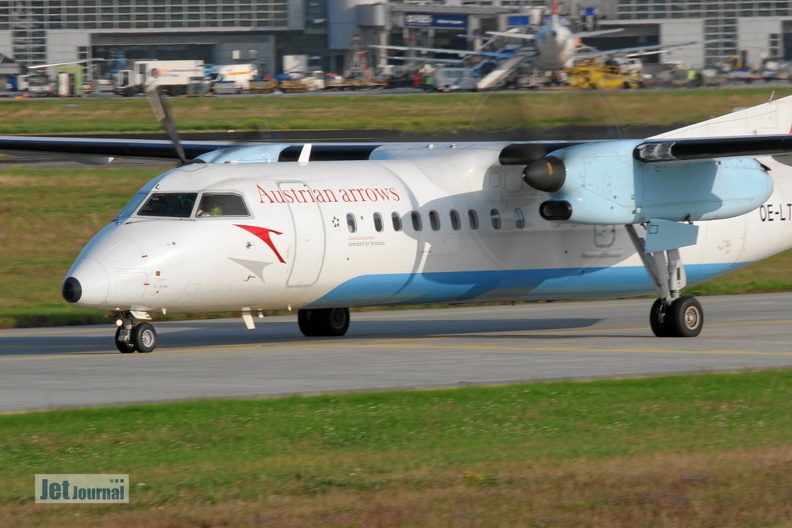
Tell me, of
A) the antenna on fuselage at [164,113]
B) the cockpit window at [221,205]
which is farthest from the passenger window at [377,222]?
the antenna on fuselage at [164,113]

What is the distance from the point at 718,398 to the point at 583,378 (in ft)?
5.98

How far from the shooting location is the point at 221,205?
658 inches

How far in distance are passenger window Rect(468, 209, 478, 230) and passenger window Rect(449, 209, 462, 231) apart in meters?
0.21

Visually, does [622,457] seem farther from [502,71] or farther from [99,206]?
[502,71]

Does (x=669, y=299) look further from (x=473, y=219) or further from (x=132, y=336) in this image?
(x=132, y=336)

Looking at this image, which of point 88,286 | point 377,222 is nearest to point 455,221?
point 377,222

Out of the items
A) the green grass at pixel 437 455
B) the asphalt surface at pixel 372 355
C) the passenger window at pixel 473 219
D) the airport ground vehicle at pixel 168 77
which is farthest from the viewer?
the airport ground vehicle at pixel 168 77

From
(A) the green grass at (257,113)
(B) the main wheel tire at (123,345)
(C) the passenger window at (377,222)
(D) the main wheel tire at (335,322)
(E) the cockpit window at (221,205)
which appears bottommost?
(D) the main wheel tire at (335,322)

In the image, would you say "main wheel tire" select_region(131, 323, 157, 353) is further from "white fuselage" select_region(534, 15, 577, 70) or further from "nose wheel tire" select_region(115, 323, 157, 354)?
"white fuselage" select_region(534, 15, 577, 70)

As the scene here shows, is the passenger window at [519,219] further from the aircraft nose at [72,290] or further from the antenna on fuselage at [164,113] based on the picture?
the aircraft nose at [72,290]

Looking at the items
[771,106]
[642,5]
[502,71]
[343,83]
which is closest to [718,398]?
[771,106]

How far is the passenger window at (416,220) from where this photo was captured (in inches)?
723

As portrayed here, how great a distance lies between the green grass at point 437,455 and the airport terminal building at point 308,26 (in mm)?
79009

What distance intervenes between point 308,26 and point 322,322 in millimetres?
85597
